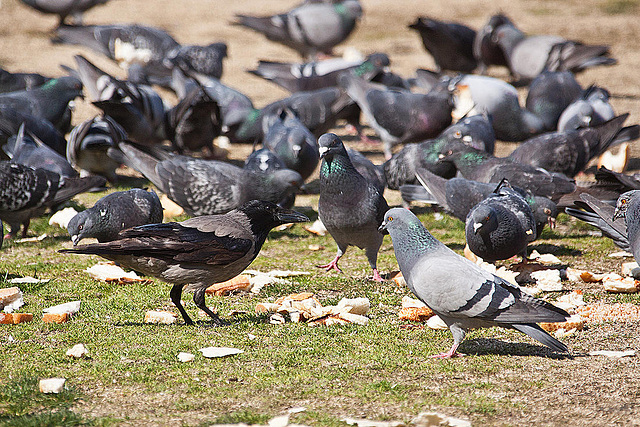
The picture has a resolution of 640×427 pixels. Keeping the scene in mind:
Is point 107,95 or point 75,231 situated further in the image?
point 107,95

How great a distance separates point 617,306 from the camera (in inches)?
207

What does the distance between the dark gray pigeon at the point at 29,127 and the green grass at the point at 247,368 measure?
3.52 m

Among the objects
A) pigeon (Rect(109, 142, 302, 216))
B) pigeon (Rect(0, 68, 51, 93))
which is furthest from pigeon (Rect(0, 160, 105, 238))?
pigeon (Rect(0, 68, 51, 93))

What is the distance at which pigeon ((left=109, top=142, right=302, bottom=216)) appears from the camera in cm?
732

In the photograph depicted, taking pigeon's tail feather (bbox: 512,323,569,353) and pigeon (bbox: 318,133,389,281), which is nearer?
pigeon's tail feather (bbox: 512,323,569,353)

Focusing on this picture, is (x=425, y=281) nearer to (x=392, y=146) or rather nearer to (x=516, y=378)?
(x=516, y=378)

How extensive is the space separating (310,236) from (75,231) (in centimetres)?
245

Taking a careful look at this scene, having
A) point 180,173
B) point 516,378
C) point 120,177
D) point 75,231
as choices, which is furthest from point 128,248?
point 120,177

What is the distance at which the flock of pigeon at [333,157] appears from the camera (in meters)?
4.68

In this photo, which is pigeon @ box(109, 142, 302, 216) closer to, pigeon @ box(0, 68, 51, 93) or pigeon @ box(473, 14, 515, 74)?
pigeon @ box(0, 68, 51, 93)

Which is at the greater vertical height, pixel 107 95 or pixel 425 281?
pixel 425 281

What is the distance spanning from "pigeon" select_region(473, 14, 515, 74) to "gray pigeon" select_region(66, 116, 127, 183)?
7.81 metres

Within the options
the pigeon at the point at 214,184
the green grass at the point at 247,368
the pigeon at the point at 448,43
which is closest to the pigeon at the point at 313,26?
the pigeon at the point at 448,43

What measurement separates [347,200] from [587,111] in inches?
198
